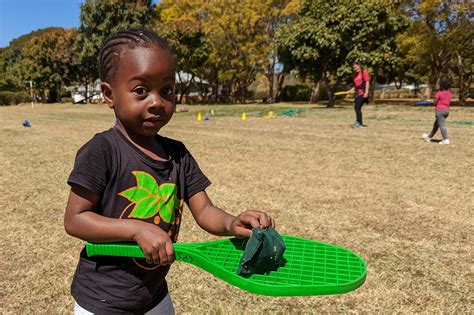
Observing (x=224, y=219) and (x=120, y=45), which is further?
(x=224, y=219)

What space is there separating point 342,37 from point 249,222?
1087 inches

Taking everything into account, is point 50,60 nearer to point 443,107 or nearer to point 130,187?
point 443,107

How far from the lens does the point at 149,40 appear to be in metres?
1.58

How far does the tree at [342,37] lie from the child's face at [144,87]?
26070 millimetres

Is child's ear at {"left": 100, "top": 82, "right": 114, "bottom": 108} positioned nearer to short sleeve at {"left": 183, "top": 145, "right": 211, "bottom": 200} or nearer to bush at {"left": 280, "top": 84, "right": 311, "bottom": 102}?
short sleeve at {"left": 183, "top": 145, "right": 211, "bottom": 200}

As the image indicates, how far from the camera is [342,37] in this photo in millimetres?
26781

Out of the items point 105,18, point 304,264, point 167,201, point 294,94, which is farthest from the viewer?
point 294,94

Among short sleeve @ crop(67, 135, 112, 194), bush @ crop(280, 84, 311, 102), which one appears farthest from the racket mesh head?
bush @ crop(280, 84, 311, 102)

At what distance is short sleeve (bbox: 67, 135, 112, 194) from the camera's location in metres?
1.46

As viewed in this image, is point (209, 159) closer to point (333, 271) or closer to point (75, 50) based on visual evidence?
point (333, 271)

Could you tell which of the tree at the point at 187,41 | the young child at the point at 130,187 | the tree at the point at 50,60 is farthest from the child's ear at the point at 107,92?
the tree at the point at 50,60

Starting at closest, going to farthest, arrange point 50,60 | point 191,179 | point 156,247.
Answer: point 156,247 → point 191,179 → point 50,60

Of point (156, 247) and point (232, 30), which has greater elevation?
point (232, 30)

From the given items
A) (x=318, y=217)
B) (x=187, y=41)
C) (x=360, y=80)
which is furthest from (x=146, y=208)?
(x=187, y=41)
